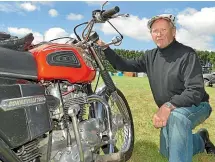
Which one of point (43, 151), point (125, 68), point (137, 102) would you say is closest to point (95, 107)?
point (43, 151)

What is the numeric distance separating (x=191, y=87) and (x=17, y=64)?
186cm

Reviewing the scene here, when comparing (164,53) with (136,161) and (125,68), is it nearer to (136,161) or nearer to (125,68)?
(125,68)

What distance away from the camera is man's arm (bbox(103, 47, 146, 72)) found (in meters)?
4.34

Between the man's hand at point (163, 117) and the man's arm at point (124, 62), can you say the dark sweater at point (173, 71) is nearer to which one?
the man's arm at point (124, 62)

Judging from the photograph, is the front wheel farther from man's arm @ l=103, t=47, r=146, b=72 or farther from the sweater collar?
the sweater collar

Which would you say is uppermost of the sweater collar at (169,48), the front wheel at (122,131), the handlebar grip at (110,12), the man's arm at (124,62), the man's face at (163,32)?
the handlebar grip at (110,12)

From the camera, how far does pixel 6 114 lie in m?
2.35

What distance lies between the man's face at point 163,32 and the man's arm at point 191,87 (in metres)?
0.46

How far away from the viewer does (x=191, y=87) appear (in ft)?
11.9

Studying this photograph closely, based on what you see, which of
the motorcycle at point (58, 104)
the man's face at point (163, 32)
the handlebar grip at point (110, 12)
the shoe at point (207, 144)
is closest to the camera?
the motorcycle at point (58, 104)

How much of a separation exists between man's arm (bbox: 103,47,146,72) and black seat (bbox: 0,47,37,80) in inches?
68.2

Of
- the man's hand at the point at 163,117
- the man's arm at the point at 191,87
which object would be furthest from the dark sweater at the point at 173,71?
the man's hand at the point at 163,117

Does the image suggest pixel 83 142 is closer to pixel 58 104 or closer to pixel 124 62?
pixel 58 104

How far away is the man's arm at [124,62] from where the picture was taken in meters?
4.34
